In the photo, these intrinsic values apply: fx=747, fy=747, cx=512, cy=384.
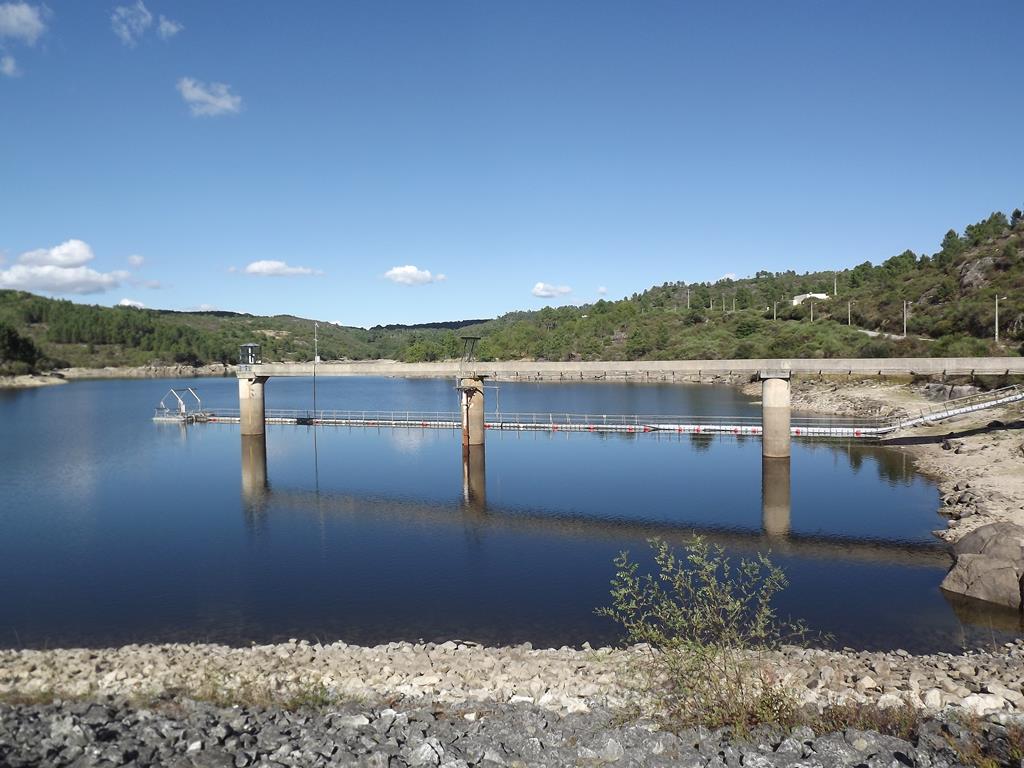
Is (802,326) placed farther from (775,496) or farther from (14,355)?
(14,355)

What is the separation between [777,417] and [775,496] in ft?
20.3

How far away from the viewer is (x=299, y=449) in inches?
2098

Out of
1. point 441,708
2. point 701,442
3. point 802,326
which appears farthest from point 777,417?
point 802,326

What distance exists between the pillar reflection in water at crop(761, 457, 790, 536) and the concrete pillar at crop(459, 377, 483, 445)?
56.8 feet

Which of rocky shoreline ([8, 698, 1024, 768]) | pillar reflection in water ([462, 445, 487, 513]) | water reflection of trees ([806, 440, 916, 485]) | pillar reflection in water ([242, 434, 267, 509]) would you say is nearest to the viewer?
rocky shoreline ([8, 698, 1024, 768])

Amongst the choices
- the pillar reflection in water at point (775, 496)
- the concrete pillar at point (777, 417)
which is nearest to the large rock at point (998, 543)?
the pillar reflection in water at point (775, 496)

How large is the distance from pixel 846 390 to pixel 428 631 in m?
66.0

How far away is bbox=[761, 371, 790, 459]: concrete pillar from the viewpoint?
132 ft

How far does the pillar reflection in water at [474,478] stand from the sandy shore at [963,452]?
64.0ft

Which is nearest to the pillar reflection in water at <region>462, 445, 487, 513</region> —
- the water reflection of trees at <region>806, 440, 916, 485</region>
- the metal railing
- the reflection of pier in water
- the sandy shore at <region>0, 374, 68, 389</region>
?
the reflection of pier in water

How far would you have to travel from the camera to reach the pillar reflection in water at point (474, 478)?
3607cm

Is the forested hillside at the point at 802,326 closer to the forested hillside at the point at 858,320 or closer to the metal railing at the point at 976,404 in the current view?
the forested hillside at the point at 858,320

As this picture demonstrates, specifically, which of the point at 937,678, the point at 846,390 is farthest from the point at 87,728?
the point at 846,390

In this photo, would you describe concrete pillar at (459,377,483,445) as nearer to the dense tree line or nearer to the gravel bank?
the gravel bank
